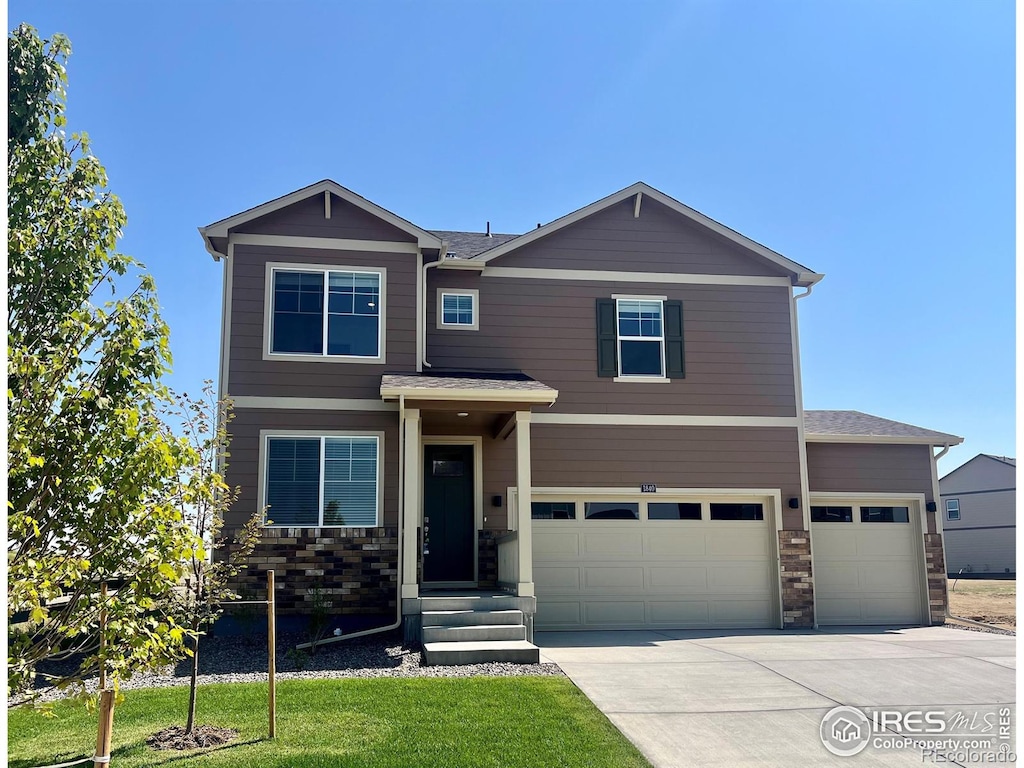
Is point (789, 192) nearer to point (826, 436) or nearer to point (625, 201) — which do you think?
point (625, 201)

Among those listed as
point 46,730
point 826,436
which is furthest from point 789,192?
point 46,730

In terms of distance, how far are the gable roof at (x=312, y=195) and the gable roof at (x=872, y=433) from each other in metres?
7.02

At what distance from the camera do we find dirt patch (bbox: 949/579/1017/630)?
14.7 m

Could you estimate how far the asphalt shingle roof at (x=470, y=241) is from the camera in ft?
45.2

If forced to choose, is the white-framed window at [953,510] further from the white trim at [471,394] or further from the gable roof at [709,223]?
the white trim at [471,394]

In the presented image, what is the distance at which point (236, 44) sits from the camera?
8.32 meters

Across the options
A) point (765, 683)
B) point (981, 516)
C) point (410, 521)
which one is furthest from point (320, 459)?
point (981, 516)

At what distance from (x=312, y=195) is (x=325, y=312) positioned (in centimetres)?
177

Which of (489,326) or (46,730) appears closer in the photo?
(46,730)

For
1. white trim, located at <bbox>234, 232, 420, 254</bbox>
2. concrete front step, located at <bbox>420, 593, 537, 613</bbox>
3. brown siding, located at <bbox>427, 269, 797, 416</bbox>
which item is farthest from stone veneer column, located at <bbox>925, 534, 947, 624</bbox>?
white trim, located at <bbox>234, 232, 420, 254</bbox>

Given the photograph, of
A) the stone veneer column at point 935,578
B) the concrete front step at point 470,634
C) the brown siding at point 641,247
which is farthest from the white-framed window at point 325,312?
the stone veneer column at point 935,578

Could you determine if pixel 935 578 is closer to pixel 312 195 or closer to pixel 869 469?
pixel 869 469

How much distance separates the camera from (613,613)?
41.9 feet

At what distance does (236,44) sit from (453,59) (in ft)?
8.11
